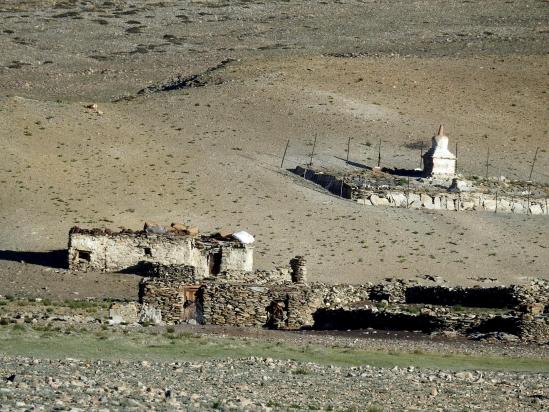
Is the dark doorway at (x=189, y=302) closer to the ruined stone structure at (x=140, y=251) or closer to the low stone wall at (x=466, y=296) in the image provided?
the low stone wall at (x=466, y=296)

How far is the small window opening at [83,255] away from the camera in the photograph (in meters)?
49.4

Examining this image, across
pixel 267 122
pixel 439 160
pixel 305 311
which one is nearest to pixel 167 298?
pixel 305 311

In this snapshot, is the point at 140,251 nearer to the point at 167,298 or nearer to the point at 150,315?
the point at 167,298

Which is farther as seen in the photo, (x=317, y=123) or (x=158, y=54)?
(x=158, y=54)

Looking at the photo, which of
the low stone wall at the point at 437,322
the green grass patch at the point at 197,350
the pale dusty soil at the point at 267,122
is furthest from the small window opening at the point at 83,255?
the green grass patch at the point at 197,350

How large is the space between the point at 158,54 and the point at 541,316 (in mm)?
73615

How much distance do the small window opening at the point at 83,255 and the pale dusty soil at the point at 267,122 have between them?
1195mm

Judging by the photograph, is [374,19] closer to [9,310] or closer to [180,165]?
[180,165]

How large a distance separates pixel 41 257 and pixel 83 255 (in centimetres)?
308

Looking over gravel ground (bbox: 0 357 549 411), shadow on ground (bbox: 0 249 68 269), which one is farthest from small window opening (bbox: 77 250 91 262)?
gravel ground (bbox: 0 357 549 411)

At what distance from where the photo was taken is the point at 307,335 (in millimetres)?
36031

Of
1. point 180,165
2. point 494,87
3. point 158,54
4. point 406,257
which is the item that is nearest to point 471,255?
point 406,257

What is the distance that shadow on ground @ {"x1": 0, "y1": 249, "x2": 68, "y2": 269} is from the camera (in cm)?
5062

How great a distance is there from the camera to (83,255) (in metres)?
49.6
